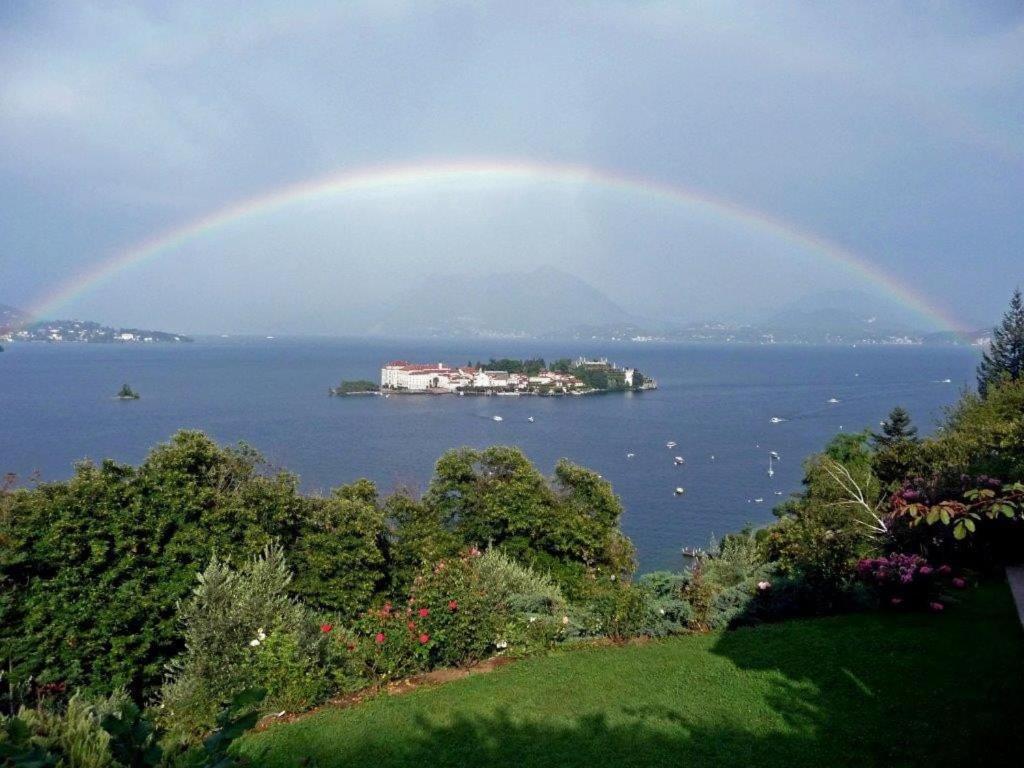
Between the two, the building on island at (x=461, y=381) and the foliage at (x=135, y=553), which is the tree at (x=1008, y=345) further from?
the building on island at (x=461, y=381)

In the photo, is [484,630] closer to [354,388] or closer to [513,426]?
[513,426]

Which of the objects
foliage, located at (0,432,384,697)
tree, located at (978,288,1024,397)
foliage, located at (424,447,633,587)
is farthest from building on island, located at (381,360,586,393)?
foliage, located at (0,432,384,697)

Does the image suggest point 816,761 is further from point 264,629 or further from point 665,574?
point 264,629

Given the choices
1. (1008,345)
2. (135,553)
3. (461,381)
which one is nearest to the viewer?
(135,553)

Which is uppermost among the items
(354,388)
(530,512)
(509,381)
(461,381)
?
(530,512)

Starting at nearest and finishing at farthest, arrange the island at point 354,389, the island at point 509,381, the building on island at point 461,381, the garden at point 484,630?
1. the garden at point 484,630
2. the island at point 354,389
3. the island at point 509,381
4. the building on island at point 461,381

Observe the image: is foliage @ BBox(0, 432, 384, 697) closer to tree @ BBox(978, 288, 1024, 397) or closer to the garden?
the garden

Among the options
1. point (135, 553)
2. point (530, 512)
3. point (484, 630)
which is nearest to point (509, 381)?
point (530, 512)

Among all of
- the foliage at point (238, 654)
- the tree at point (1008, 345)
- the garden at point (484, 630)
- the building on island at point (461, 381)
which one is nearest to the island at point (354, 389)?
the building on island at point (461, 381)
